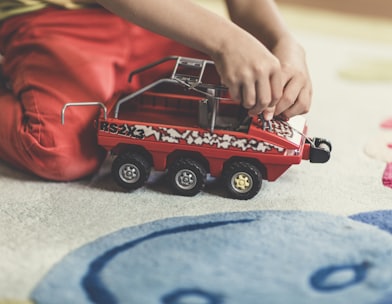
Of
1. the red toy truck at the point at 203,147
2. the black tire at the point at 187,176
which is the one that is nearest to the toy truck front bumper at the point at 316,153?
the red toy truck at the point at 203,147

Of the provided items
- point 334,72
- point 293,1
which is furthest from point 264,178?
point 293,1

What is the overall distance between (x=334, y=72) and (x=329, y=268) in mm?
753

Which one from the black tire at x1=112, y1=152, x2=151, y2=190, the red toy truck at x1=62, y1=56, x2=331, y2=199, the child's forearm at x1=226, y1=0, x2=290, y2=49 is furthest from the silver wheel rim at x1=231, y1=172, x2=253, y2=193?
the child's forearm at x1=226, y1=0, x2=290, y2=49

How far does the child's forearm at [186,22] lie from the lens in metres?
0.80

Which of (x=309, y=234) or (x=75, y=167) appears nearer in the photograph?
(x=309, y=234)

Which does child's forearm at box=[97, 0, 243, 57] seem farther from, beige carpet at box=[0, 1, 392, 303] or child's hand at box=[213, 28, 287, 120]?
beige carpet at box=[0, 1, 392, 303]

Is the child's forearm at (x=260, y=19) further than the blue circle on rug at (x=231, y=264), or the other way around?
the child's forearm at (x=260, y=19)

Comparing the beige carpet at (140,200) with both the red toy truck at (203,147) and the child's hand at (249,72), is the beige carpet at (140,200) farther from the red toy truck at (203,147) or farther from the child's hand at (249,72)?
the child's hand at (249,72)

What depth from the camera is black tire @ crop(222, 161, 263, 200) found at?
830 mm

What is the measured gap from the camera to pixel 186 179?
0.85 m

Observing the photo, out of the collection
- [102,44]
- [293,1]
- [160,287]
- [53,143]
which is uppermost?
[293,1]

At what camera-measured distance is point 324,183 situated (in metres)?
0.90

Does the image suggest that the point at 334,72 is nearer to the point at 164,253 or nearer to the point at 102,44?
the point at 102,44

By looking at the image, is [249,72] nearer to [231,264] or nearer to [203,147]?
[203,147]
